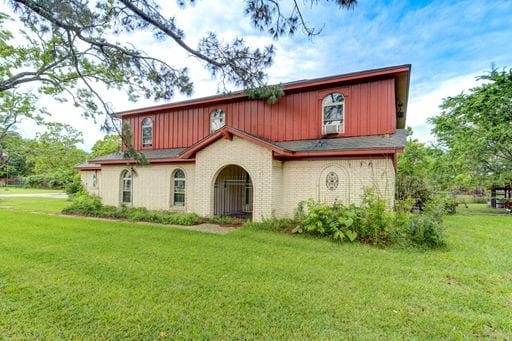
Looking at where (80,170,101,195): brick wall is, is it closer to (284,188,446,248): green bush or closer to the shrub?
(284,188,446,248): green bush

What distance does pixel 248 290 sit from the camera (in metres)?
4.34

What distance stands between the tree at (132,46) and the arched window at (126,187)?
20.9 ft

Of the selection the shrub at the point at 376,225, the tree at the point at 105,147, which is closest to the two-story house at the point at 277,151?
the shrub at the point at 376,225

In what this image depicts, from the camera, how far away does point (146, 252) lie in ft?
21.3

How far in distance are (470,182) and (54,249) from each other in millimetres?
25685

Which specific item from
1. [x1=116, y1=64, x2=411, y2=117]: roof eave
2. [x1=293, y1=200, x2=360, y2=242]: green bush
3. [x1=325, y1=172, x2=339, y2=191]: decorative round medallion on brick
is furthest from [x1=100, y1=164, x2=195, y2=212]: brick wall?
[x1=325, y1=172, x2=339, y2=191]: decorative round medallion on brick

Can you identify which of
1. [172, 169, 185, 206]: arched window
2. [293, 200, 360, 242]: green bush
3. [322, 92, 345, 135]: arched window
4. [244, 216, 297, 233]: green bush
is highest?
[322, 92, 345, 135]: arched window

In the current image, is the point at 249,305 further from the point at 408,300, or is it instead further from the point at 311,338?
the point at 408,300

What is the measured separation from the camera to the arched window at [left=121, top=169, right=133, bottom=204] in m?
14.3

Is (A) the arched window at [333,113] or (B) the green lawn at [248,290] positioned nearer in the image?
(B) the green lawn at [248,290]

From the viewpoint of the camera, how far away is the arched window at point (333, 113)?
433 inches

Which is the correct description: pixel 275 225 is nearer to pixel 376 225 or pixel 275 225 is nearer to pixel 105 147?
pixel 376 225

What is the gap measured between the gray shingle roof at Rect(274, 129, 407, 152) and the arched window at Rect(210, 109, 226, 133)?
3.77m

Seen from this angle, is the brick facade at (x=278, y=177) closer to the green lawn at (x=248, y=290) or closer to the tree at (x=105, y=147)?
the green lawn at (x=248, y=290)
